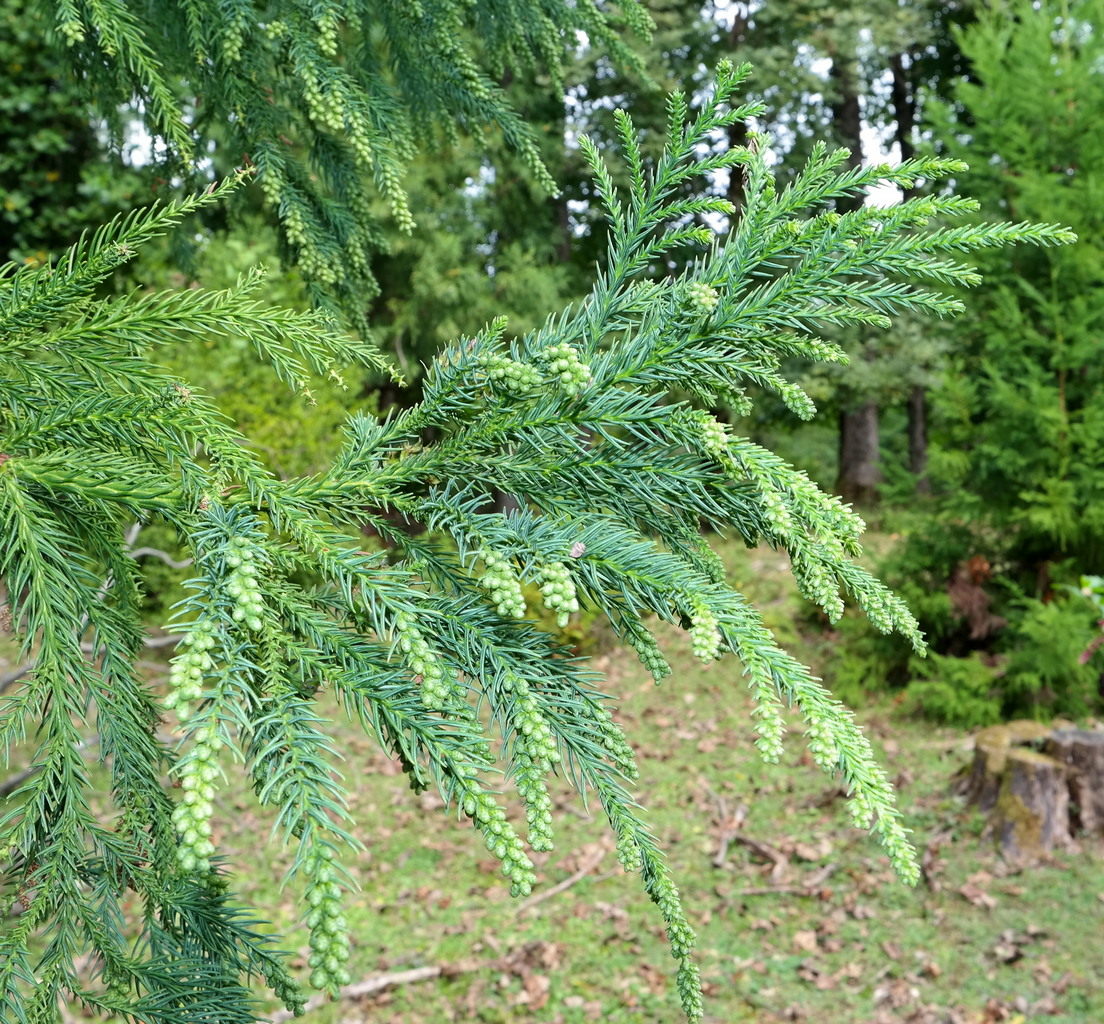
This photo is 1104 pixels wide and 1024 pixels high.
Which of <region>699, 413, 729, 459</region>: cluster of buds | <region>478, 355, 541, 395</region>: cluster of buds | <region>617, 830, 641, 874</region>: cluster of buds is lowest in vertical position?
<region>617, 830, 641, 874</region>: cluster of buds

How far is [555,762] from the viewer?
3.33 ft

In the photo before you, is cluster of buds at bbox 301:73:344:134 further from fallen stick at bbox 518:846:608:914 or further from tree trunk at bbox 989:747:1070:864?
tree trunk at bbox 989:747:1070:864

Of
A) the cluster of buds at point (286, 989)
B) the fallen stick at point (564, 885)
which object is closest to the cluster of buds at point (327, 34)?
the cluster of buds at point (286, 989)

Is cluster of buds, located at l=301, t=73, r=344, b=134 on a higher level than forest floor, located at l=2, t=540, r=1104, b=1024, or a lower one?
higher

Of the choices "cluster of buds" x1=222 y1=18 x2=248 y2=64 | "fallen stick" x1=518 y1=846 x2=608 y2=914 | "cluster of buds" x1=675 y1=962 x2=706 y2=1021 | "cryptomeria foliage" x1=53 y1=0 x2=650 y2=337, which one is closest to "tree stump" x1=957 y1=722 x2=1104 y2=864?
"fallen stick" x1=518 y1=846 x2=608 y2=914

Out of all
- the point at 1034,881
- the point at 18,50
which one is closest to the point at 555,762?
the point at 1034,881

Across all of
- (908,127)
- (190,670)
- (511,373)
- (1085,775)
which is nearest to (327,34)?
(511,373)

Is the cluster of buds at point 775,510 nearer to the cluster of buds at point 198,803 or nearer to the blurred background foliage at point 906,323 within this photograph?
the cluster of buds at point 198,803

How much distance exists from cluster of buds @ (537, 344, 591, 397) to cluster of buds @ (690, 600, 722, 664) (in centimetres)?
30

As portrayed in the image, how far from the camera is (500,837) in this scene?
2.90ft

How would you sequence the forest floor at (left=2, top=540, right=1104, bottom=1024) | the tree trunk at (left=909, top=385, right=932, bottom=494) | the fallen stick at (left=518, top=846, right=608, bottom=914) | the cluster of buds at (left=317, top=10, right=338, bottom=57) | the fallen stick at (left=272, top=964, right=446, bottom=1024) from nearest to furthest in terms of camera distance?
1. the cluster of buds at (left=317, top=10, right=338, bottom=57)
2. the forest floor at (left=2, top=540, right=1104, bottom=1024)
3. the fallen stick at (left=272, top=964, right=446, bottom=1024)
4. the fallen stick at (left=518, top=846, right=608, bottom=914)
5. the tree trunk at (left=909, top=385, right=932, bottom=494)

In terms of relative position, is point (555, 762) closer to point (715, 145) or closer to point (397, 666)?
point (397, 666)

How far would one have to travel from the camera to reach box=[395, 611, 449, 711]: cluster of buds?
91 centimetres

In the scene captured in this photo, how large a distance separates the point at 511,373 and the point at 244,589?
15.9 inches
